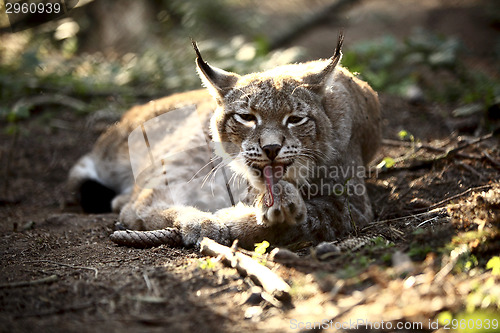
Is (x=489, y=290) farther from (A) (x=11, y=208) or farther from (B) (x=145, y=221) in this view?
(A) (x=11, y=208)

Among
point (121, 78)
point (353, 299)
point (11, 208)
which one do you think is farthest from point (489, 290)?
point (121, 78)

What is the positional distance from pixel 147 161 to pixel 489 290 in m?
3.54

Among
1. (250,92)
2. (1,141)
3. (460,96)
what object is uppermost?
(250,92)

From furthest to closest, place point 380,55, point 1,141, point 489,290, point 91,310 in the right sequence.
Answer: point 380,55, point 1,141, point 91,310, point 489,290

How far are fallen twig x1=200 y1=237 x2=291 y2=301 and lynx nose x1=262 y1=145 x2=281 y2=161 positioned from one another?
733 millimetres

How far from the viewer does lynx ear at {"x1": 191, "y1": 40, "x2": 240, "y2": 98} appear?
4012 millimetres

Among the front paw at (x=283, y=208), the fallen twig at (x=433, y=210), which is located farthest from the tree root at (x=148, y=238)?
the fallen twig at (x=433, y=210)

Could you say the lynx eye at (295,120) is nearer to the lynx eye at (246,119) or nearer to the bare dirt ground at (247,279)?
the lynx eye at (246,119)

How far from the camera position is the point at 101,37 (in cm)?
994

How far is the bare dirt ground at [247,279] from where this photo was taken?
2324 mm

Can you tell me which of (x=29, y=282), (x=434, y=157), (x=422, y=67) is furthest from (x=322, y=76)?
(x=422, y=67)

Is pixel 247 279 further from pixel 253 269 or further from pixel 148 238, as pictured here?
pixel 148 238

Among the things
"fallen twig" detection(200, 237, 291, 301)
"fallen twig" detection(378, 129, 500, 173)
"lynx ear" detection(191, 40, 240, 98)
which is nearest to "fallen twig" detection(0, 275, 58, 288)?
"fallen twig" detection(200, 237, 291, 301)

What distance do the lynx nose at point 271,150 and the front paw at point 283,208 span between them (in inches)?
7.6
